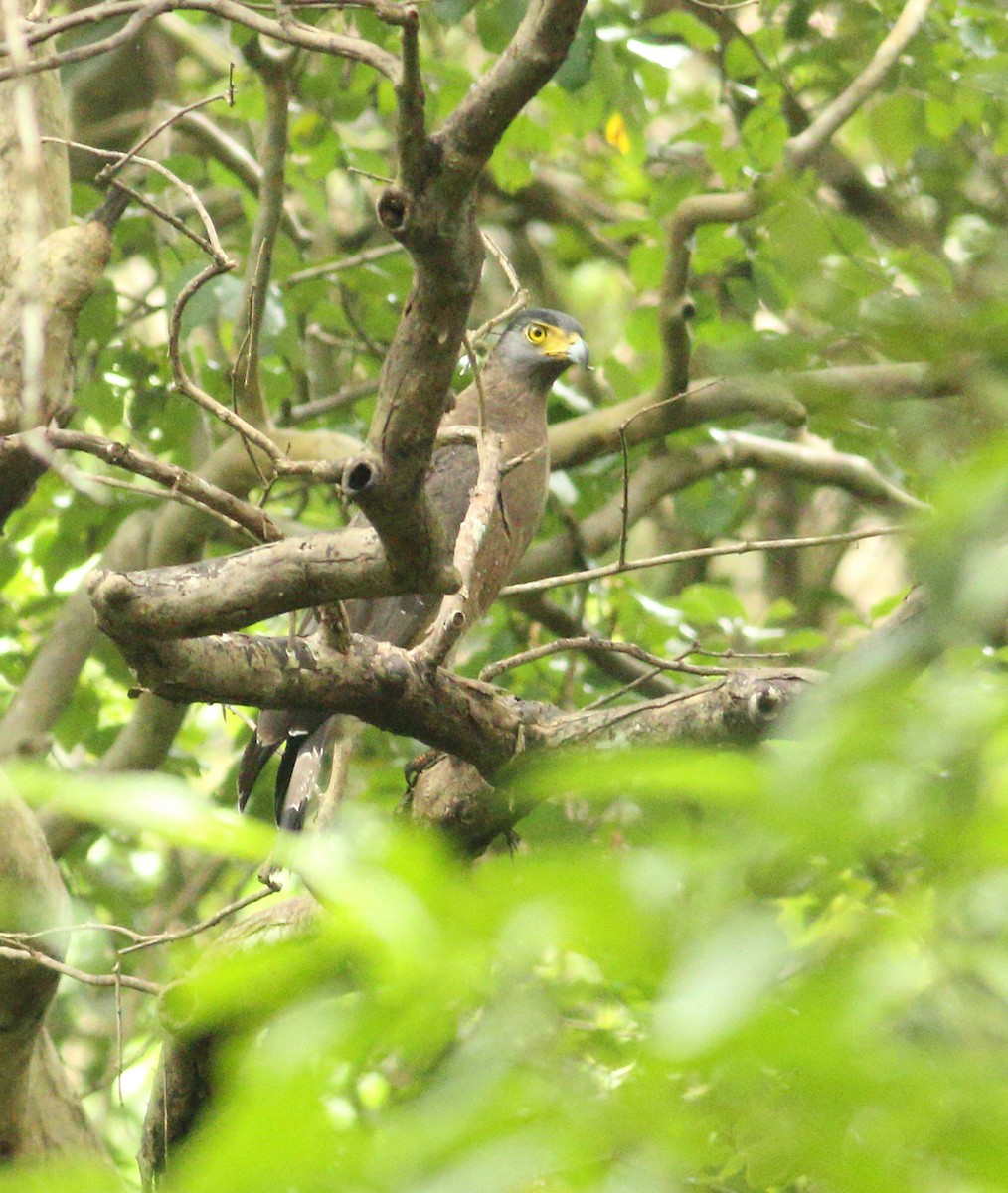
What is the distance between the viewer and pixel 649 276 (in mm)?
5270

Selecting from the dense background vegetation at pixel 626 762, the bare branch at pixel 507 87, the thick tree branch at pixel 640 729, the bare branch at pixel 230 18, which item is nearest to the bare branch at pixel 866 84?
the dense background vegetation at pixel 626 762

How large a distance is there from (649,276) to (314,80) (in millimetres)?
1363

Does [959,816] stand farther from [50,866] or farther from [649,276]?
[649,276]

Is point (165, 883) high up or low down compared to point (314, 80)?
down

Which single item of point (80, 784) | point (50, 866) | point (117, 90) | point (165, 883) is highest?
point (80, 784)

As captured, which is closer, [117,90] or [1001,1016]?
[1001,1016]

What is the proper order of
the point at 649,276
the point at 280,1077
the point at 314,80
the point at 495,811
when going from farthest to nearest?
the point at 649,276
the point at 314,80
the point at 495,811
the point at 280,1077

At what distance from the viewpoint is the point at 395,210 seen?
6.62 ft

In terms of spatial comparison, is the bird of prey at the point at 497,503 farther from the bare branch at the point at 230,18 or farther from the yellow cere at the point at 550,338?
the bare branch at the point at 230,18

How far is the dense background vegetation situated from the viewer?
0.63m

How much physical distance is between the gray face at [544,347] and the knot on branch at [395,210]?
291 centimetres

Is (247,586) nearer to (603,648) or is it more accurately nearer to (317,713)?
(603,648)

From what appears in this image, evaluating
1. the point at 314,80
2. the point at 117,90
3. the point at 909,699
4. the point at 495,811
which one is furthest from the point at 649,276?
the point at 909,699

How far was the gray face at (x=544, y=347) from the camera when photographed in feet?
16.3
